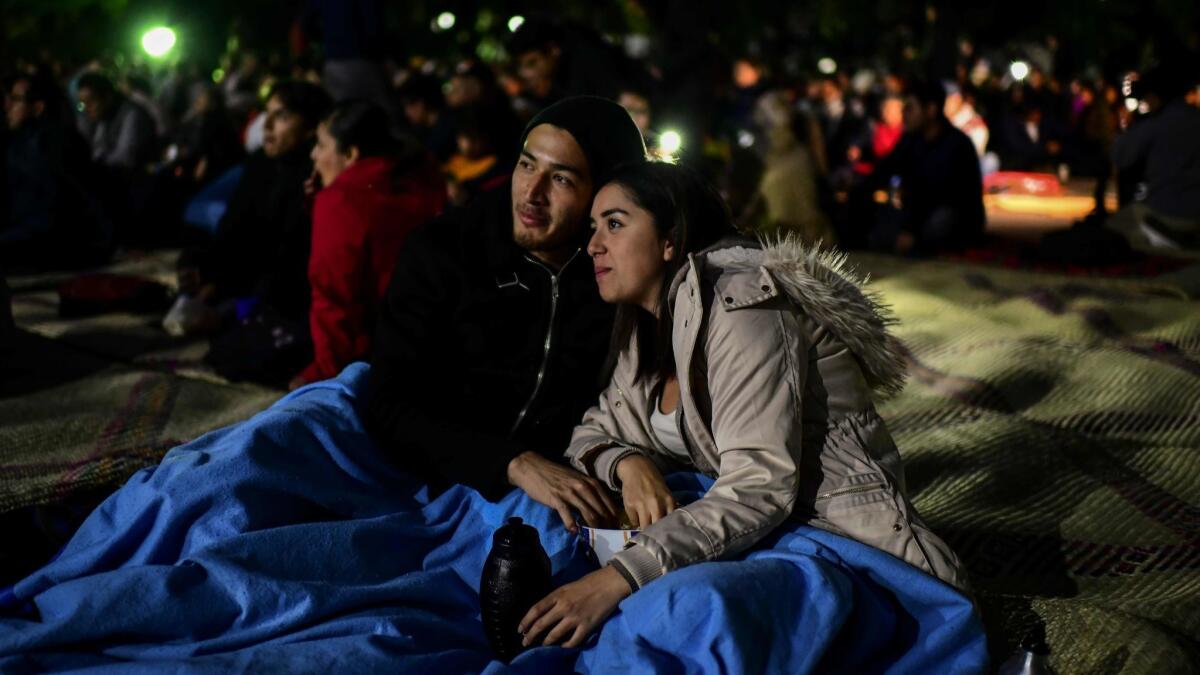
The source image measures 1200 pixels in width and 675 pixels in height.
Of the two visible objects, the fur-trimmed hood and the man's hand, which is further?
the man's hand

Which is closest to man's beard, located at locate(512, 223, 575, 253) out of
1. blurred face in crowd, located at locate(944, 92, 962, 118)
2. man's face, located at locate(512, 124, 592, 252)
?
man's face, located at locate(512, 124, 592, 252)

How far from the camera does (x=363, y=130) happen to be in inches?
179

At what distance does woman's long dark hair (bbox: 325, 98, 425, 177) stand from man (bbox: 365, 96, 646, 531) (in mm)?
1673

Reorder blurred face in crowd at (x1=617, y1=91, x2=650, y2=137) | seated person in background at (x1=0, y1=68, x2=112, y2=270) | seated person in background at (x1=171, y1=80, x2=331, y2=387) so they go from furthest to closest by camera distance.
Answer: blurred face in crowd at (x1=617, y1=91, x2=650, y2=137)
seated person in background at (x1=0, y1=68, x2=112, y2=270)
seated person in background at (x1=171, y1=80, x2=331, y2=387)

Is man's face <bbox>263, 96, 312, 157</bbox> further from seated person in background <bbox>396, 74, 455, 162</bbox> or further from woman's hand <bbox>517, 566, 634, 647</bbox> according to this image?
woman's hand <bbox>517, 566, 634, 647</bbox>

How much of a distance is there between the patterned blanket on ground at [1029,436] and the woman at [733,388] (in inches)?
19.8

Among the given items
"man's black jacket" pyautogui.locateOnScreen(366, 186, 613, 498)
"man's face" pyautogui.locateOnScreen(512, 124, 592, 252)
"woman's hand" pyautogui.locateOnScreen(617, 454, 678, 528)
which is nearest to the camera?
"woman's hand" pyautogui.locateOnScreen(617, 454, 678, 528)

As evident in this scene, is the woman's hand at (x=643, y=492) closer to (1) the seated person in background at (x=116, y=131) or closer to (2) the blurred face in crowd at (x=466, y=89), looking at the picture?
(2) the blurred face in crowd at (x=466, y=89)

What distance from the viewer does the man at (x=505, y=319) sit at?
2.83 m

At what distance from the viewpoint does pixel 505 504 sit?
9.06 ft

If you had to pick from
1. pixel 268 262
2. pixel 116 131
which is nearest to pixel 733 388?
pixel 268 262

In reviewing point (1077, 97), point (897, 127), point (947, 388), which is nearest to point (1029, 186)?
point (897, 127)

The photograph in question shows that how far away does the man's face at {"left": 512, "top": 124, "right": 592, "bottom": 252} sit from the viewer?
2811mm

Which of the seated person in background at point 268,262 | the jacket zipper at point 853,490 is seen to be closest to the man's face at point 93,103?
the seated person in background at point 268,262
